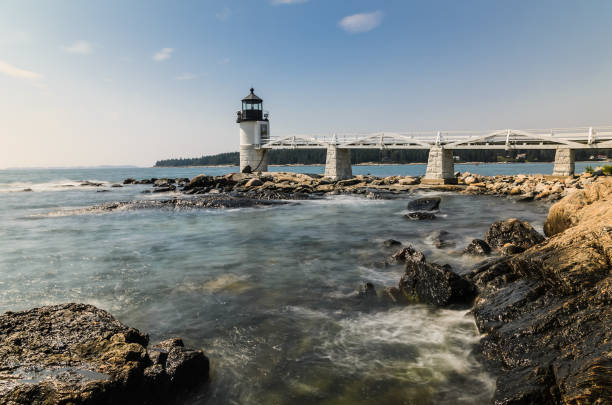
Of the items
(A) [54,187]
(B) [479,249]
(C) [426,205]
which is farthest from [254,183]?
(A) [54,187]

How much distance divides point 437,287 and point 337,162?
1194 inches

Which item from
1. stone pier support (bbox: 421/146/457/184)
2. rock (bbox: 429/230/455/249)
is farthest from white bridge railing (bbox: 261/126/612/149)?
rock (bbox: 429/230/455/249)

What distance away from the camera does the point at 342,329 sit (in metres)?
6.00

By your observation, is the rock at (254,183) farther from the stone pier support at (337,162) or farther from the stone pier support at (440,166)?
the stone pier support at (440,166)

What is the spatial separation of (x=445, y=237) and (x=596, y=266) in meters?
7.85

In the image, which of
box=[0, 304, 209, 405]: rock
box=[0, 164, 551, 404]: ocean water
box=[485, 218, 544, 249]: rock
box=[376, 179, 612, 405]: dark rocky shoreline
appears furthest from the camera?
box=[485, 218, 544, 249]: rock

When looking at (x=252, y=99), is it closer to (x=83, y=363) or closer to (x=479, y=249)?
(x=479, y=249)

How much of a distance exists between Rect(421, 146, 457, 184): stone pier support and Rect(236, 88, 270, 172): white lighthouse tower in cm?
2079

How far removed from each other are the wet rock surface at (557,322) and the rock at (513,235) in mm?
3377

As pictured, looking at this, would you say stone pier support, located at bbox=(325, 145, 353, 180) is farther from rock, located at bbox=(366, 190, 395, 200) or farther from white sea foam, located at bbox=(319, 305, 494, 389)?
white sea foam, located at bbox=(319, 305, 494, 389)

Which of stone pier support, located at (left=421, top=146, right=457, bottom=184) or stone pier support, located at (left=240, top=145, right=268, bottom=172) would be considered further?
stone pier support, located at (left=240, top=145, right=268, bottom=172)

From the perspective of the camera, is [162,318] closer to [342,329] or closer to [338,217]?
[342,329]

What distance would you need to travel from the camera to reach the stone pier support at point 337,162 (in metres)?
36.2

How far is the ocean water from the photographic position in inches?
180
